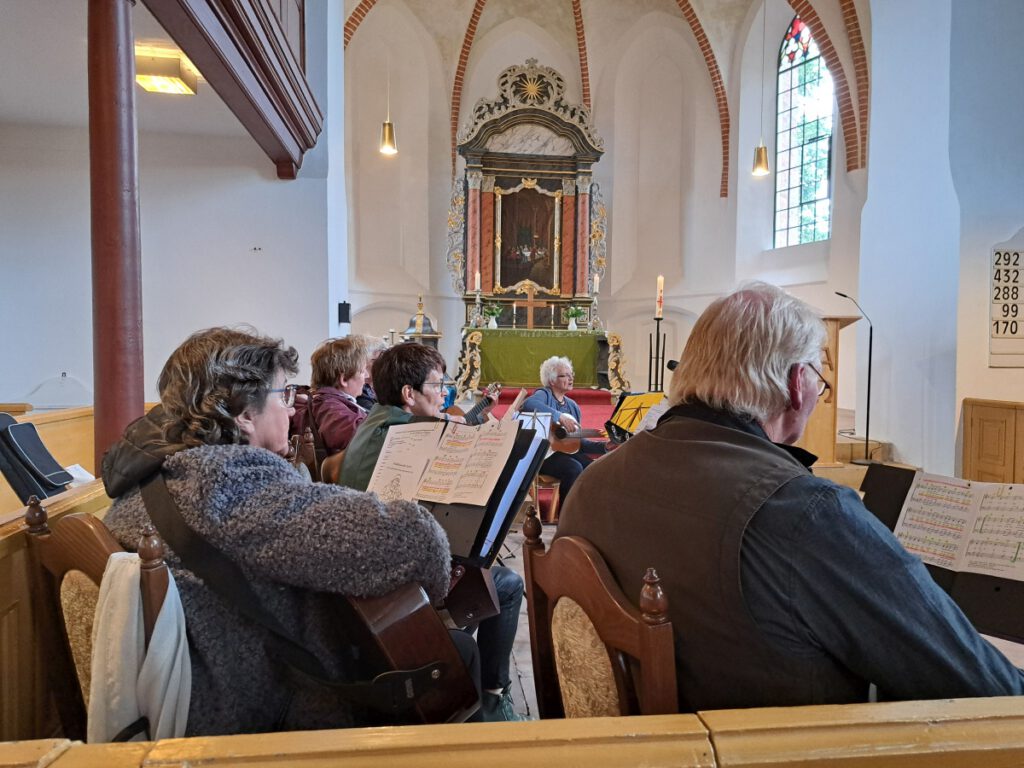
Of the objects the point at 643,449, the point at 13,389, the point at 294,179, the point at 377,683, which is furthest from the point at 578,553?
the point at 13,389

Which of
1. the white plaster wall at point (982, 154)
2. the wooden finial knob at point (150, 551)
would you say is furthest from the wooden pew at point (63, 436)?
the white plaster wall at point (982, 154)

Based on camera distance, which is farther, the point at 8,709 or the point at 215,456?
the point at 8,709

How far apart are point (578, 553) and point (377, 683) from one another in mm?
435

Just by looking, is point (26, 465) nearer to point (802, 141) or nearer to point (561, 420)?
point (561, 420)

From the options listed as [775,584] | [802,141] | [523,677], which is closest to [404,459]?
[775,584]

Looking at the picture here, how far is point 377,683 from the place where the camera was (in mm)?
1110

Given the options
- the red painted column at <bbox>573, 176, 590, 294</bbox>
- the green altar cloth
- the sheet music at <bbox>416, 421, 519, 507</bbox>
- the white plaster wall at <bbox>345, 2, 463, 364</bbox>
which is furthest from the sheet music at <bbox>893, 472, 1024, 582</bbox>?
the white plaster wall at <bbox>345, 2, 463, 364</bbox>

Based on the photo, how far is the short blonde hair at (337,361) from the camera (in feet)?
10.1

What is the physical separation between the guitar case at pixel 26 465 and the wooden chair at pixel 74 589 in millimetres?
1091

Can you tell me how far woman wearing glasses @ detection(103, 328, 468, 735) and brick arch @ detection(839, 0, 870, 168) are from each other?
31.2 feet

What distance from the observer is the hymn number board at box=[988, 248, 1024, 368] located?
514 centimetres

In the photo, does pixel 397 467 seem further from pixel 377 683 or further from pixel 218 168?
pixel 218 168

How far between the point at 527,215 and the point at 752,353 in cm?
1059

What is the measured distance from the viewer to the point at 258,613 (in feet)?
3.58
